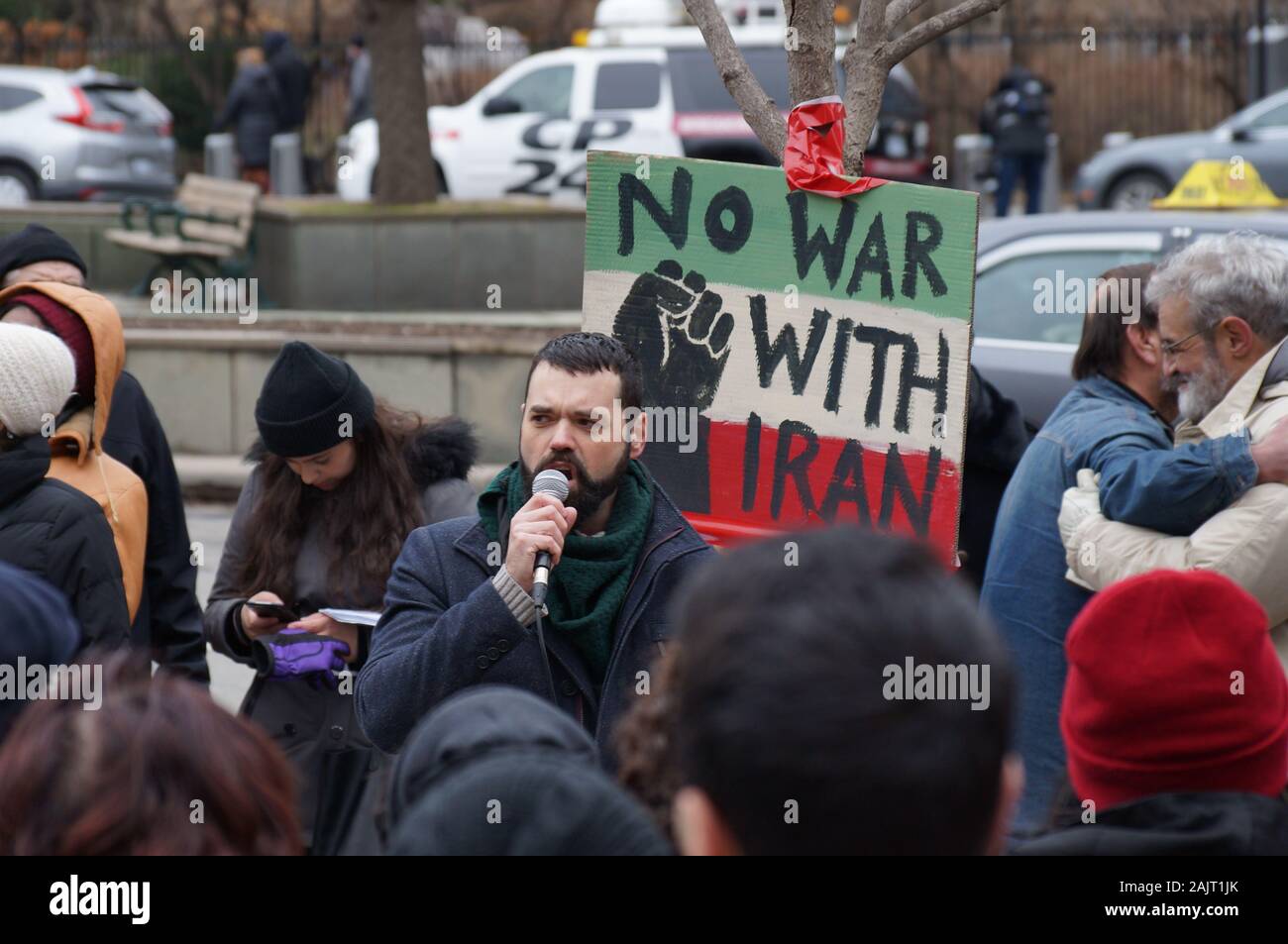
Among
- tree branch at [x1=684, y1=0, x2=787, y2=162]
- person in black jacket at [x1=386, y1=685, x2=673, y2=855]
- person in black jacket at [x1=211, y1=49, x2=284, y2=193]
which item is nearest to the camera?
person in black jacket at [x1=386, y1=685, x2=673, y2=855]

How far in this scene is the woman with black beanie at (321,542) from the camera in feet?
12.6

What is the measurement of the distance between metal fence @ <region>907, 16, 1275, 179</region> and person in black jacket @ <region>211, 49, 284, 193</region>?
9337 millimetres

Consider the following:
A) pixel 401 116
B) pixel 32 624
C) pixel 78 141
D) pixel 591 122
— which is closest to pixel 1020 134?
pixel 591 122

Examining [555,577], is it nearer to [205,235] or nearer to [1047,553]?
[1047,553]

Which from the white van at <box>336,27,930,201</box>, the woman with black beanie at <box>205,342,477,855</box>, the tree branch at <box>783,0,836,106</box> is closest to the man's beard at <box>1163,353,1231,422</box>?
the tree branch at <box>783,0,836,106</box>

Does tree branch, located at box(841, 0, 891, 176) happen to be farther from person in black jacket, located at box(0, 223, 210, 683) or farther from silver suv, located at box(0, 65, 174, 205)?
silver suv, located at box(0, 65, 174, 205)

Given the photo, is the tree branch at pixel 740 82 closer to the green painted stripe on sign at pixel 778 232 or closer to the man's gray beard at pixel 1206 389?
the green painted stripe on sign at pixel 778 232

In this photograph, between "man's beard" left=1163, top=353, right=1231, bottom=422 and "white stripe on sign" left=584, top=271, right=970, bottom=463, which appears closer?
"man's beard" left=1163, top=353, right=1231, bottom=422

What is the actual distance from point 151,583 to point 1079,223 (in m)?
4.64

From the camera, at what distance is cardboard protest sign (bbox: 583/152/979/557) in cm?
349

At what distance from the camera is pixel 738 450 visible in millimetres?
3654

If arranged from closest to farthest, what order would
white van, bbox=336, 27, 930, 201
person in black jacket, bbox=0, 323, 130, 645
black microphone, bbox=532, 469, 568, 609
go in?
1. black microphone, bbox=532, 469, 568, 609
2. person in black jacket, bbox=0, 323, 130, 645
3. white van, bbox=336, 27, 930, 201

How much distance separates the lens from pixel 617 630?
296cm

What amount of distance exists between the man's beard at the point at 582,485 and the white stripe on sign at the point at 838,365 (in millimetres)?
676
